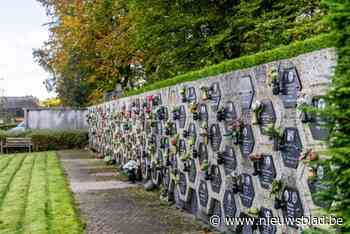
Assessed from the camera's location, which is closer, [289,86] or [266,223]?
[289,86]

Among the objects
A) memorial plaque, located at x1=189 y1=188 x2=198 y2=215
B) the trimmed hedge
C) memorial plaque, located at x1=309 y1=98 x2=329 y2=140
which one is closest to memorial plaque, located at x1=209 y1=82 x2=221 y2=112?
the trimmed hedge

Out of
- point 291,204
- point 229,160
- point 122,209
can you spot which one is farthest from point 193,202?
point 291,204

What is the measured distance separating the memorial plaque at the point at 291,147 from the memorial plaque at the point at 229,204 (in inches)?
54.2

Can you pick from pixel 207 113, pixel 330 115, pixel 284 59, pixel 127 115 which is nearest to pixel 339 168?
pixel 330 115

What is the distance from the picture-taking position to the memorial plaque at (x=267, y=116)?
4.40 metres

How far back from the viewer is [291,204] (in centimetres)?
414

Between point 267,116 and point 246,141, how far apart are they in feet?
1.83

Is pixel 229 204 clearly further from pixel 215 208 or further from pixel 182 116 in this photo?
pixel 182 116

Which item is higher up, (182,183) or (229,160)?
(229,160)

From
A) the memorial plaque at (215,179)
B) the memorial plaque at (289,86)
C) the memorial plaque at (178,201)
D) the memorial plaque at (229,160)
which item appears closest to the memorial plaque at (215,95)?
the memorial plaque at (229,160)

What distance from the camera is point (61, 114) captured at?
25.1 metres

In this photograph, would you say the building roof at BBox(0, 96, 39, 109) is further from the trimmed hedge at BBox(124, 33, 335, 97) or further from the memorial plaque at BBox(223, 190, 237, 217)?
the memorial plaque at BBox(223, 190, 237, 217)

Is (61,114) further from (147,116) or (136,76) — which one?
(147,116)

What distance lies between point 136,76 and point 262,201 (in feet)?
59.7
